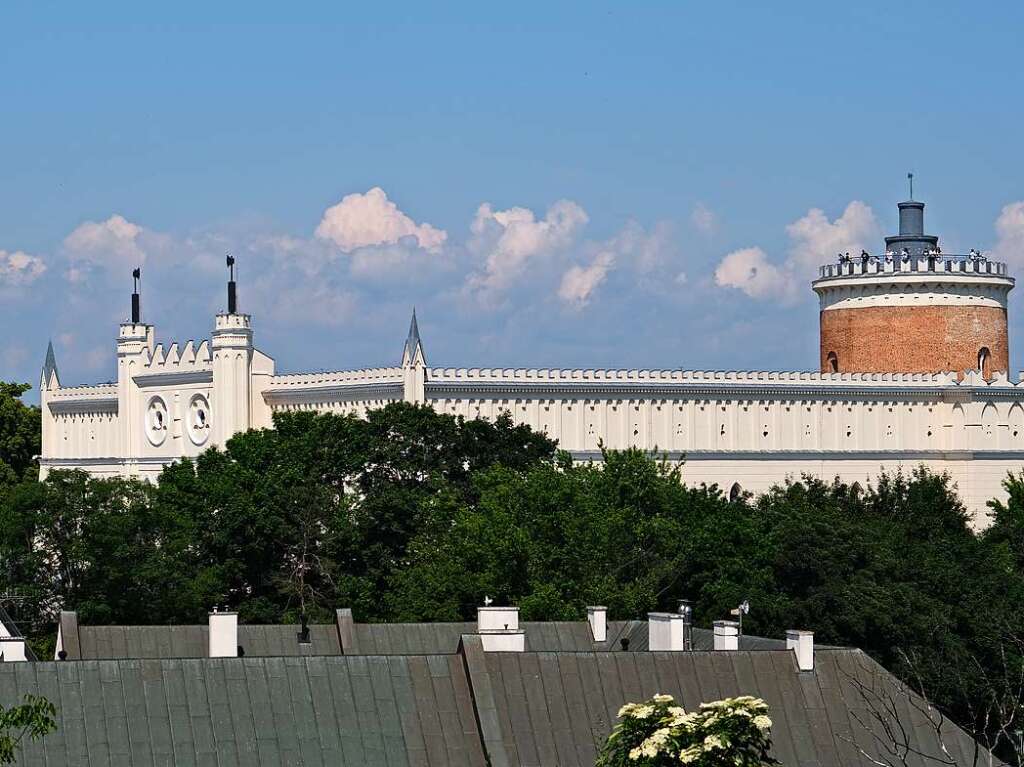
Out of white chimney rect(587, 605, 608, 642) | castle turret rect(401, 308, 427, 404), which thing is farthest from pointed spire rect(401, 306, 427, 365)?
white chimney rect(587, 605, 608, 642)

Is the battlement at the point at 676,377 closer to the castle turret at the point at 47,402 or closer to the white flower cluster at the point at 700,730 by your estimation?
the castle turret at the point at 47,402

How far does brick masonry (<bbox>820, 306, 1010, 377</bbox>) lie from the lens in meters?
112

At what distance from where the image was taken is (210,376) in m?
106

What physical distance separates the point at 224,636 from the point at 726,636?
8.43m

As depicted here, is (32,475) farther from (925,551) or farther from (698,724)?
(698,724)

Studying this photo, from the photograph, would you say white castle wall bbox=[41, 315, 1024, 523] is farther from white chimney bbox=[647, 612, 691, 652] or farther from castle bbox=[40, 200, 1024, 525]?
white chimney bbox=[647, 612, 691, 652]

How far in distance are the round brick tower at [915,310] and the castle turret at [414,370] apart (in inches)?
1037

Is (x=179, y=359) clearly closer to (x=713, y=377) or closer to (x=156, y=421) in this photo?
(x=156, y=421)

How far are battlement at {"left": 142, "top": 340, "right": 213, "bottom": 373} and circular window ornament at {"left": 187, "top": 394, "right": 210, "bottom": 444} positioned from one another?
1400 mm

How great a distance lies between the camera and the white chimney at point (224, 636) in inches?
1634

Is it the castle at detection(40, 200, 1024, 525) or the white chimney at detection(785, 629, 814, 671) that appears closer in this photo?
the white chimney at detection(785, 629, 814, 671)

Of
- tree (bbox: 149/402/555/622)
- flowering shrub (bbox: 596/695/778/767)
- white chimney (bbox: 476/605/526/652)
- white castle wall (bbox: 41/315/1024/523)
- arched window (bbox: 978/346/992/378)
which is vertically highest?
arched window (bbox: 978/346/992/378)

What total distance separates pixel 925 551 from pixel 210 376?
4570 centimetres

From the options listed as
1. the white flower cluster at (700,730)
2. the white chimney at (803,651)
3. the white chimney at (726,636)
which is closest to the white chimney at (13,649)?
the white chimney at (726,636)
